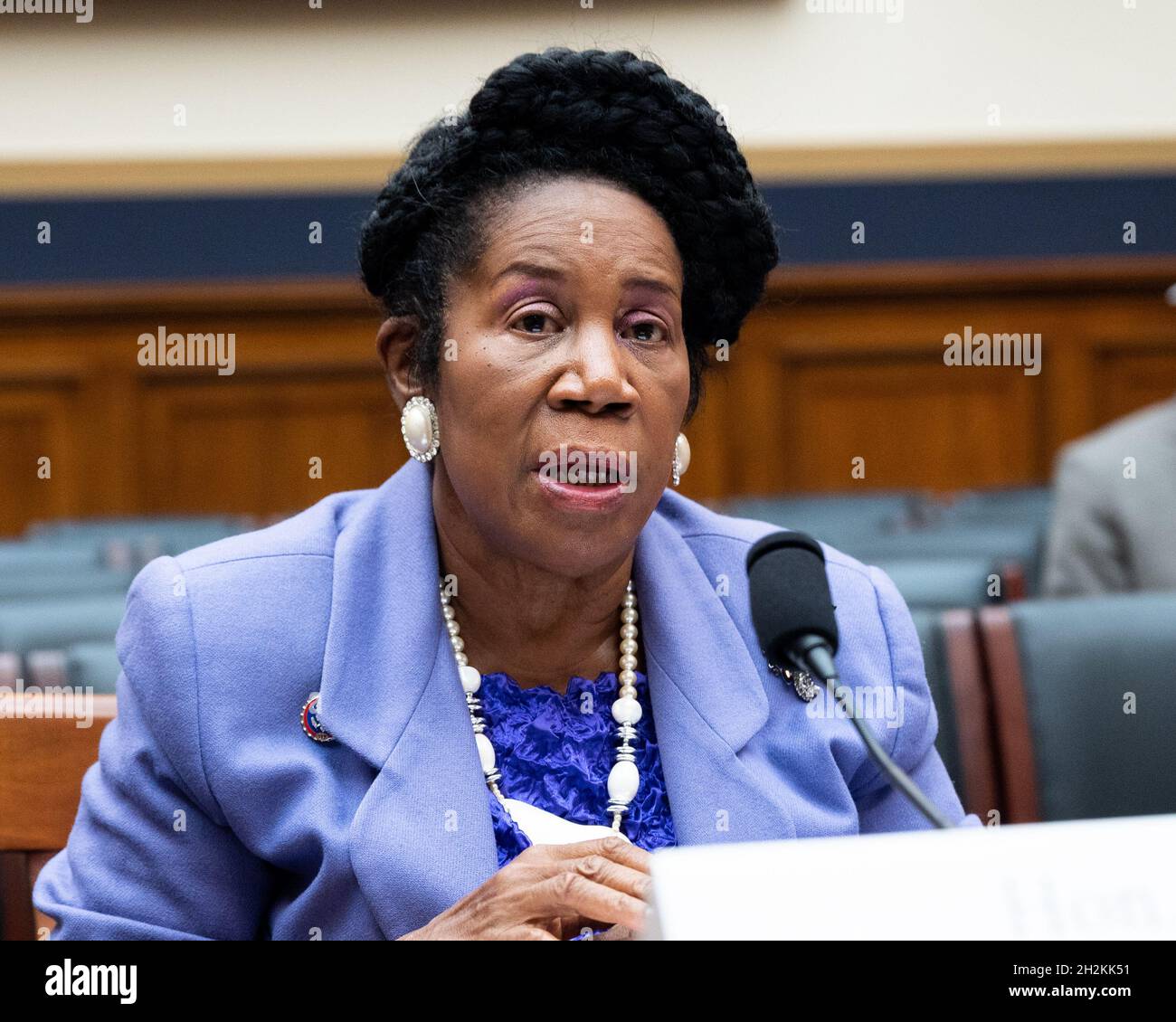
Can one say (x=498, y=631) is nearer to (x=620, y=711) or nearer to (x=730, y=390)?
(x=620, y=711)

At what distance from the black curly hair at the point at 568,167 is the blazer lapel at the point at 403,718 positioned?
0.56 feet

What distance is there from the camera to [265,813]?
4.18ft

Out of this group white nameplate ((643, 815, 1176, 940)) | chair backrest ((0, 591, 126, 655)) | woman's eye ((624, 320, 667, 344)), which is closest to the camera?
white nameplate ((643, 815, 1176, 940))

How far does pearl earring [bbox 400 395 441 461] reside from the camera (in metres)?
1.43

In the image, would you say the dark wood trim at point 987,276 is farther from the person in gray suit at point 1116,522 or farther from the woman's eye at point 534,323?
the woman's eye at point 534,323

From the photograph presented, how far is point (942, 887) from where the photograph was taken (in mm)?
701

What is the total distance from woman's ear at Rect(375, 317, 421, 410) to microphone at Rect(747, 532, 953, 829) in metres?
0.51

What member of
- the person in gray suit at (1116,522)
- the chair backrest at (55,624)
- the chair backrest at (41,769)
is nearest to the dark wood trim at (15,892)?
the chair backrest at (41,769)

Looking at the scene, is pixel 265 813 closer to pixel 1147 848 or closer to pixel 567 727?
pixel 567 727

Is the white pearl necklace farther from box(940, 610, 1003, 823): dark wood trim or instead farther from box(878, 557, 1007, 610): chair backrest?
box(878, 557, 1007, 610): chair backrest

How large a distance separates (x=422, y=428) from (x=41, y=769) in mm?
503

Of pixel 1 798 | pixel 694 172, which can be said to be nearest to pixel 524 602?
pixel 694 172

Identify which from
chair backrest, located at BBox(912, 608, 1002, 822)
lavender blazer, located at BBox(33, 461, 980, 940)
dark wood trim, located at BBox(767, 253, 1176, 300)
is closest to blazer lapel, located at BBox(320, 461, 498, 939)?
lavender blazer, located at BBox(33, 461, 980, 940)

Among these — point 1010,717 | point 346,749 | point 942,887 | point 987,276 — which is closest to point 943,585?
point 1010,717
